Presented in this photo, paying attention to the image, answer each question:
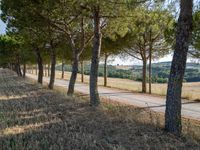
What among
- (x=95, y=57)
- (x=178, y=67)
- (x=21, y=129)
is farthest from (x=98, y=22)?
(x=21, y=129)

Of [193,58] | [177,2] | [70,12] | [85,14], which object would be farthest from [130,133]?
[193,58]

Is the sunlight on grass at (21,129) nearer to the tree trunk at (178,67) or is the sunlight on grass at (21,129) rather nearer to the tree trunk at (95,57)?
the tree trunk at (178,67)

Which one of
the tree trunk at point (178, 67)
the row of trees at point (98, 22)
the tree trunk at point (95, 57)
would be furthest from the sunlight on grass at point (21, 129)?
the tree trunk at point (95, 57)

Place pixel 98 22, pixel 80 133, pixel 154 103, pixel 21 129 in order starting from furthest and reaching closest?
pixel 154 103, pixel 98 22, pixel 21 129, pixel 80 133

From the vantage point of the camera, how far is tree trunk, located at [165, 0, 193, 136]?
11.0 meters

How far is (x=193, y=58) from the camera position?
34125 millimetres

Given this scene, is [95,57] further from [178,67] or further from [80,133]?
[80,133]

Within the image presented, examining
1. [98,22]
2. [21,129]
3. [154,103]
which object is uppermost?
[98,22]

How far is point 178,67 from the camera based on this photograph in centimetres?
1112

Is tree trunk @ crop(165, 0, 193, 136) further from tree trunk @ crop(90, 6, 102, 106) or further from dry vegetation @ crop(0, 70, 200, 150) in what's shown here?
tree trunk @ crop(90, 6, 102, 106)

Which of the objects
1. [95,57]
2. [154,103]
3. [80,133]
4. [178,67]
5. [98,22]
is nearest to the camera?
[80,133]

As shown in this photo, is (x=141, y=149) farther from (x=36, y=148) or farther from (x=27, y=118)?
(x=27, y=118)

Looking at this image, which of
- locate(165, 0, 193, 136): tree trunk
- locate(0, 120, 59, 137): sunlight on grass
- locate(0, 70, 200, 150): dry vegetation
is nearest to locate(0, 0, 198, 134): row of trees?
locate(165, 0, 193, 136): tree trunk

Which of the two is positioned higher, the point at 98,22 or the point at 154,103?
the point at 98,22
